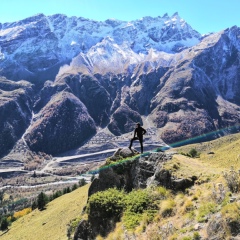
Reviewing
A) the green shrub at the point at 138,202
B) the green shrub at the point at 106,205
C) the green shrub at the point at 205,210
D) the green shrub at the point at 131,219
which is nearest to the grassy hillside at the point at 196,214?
the green shrub at the point at 205,210

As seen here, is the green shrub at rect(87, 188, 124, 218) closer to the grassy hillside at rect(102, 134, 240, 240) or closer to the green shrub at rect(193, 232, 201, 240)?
the grassy hillside at rect(102, 134, 240, 240)

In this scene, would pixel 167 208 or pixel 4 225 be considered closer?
pixel 167 208

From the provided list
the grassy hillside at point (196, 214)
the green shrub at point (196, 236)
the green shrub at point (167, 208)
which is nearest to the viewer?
the grassy hillside at point (196, 214)

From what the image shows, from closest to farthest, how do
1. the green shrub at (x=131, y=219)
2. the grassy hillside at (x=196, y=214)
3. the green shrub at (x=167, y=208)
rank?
the grassy hillside at (x=196, y=214) → the green shrub at (x=167, y=208) → the green shrub at (x=131, y=219)

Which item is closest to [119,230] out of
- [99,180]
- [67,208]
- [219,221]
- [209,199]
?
[209,199]

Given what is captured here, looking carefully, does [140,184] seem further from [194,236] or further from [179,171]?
[194,236]

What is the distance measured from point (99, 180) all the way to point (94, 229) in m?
7.79

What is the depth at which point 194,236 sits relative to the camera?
1528cm

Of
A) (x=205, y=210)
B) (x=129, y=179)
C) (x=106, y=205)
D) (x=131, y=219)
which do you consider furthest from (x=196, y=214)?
(x=129, y=179)

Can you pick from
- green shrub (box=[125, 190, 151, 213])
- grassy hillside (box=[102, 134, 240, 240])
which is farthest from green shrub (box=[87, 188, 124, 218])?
grassy hillside (box=[102, 134, 240, 240])

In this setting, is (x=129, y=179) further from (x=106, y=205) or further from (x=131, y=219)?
(x=131, y=219)

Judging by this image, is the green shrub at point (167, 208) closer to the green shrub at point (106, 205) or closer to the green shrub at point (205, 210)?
the green shrub at point (205, 210)

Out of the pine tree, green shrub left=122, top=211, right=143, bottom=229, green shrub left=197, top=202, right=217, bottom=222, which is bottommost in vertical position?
the pine tree

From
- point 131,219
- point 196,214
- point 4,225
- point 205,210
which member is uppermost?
point 205,210
